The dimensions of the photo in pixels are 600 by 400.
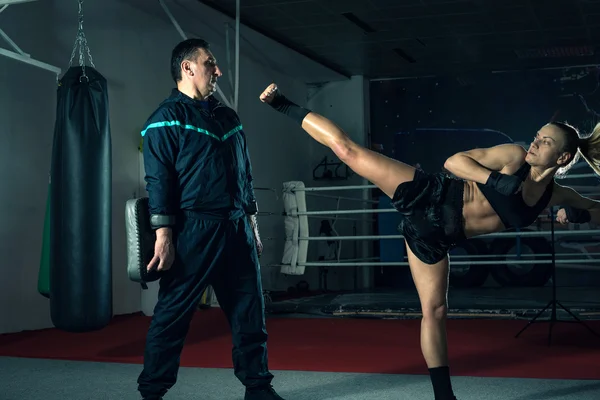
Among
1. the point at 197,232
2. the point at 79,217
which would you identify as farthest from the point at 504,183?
the point at 79,217

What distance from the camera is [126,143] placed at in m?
6.46

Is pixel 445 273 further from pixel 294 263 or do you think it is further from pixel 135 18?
pixel 135 18

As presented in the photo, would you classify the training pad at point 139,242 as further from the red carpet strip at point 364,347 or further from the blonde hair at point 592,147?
the blonde hair at point 592,147

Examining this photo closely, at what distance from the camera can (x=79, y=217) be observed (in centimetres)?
359

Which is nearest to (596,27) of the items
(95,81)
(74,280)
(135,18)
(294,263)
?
(294,263)

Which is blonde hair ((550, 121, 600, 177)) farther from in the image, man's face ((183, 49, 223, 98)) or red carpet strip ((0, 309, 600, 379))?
man's face ((183, 49, 223, 98))

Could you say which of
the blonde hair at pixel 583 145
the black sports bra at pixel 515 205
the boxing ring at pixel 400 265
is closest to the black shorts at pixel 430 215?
the black sports bra at pixel 515 205

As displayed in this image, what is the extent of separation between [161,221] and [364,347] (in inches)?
79.1

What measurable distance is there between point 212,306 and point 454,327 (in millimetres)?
2748

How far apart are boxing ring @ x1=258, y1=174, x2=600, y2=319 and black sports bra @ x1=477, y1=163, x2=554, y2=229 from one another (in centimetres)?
274

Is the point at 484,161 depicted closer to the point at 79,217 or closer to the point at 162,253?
the point at 162,253

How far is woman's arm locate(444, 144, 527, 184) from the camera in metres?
2.51

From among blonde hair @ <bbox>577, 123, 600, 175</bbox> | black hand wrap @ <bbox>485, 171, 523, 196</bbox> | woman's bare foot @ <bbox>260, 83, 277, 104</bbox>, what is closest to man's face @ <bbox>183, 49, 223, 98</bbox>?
woman's bare foot @ <bbox>260, 83, 277, 104</bbox>

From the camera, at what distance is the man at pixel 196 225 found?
249 centimetres
